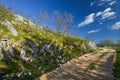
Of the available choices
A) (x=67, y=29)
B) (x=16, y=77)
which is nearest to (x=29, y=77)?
(x=16, y=77)

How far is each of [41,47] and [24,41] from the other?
23.8 ft

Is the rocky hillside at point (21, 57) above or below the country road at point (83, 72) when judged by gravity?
above

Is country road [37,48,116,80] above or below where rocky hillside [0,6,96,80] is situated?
below

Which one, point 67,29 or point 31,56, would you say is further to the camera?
point 67,29

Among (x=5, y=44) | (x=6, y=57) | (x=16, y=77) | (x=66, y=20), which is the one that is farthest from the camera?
(x=66, y=20)

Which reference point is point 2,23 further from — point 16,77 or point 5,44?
point 16,77

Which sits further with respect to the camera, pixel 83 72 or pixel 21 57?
pixel 21 57

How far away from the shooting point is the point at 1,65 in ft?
128

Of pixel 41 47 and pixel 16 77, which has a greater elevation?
pixel 41 47

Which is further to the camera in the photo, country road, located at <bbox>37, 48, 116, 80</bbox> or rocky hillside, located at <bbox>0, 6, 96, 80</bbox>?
rocky hillside, located at <bbox>0, 6, 96, 80</bbox>

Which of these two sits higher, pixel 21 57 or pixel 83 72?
pixel 21 57

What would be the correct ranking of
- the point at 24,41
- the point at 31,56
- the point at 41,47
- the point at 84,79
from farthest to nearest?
the point at 41,47 < the point at 24,41 < the point at 31,56 < the point at 84,79

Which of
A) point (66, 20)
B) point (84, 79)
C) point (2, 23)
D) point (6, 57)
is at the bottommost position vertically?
point (84, 79)

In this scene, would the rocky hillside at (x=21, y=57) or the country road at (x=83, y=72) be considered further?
the rocky hillside at (x=21, y=57)
